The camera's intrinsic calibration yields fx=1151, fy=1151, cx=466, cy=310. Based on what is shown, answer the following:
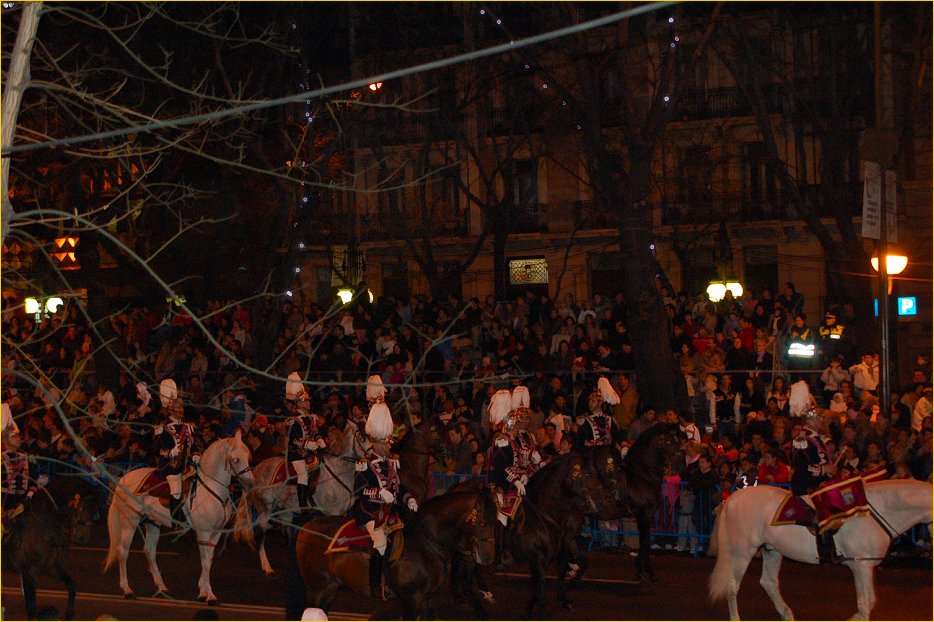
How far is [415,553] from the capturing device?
12.4 metres

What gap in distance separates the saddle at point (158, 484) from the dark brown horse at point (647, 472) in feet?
19.4

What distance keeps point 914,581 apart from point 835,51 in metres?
16.0

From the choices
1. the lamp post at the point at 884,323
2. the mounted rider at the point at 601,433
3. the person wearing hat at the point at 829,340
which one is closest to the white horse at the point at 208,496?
the mounted rider at the point at 601,433

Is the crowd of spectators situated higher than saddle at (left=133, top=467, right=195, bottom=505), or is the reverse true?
the crowd of spectators

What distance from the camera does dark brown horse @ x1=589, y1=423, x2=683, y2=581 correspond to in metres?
16.0

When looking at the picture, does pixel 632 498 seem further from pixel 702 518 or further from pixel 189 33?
pixel 189 33

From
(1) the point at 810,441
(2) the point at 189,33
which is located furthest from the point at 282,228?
(1) the point at 810,441

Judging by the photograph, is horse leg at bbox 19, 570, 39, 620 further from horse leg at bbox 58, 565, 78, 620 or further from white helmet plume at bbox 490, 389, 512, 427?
white helmet plume at bbox 490, 389, 512, 427

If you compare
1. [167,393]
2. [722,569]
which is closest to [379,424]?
[167,393]

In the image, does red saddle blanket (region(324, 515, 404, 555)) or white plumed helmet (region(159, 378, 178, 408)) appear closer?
white plumed helmet (region(159, 378, 178, 408))

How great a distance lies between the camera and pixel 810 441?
15.1 metres

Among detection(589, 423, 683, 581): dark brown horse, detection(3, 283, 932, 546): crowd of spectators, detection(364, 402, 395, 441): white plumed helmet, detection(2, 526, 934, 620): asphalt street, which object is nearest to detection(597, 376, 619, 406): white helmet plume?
Result: detection(3, 283, 932, 546): crowd of spectators

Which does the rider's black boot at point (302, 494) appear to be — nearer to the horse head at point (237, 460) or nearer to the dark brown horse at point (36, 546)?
the horse head at point (237, 460)

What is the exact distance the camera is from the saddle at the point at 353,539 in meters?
12.4
